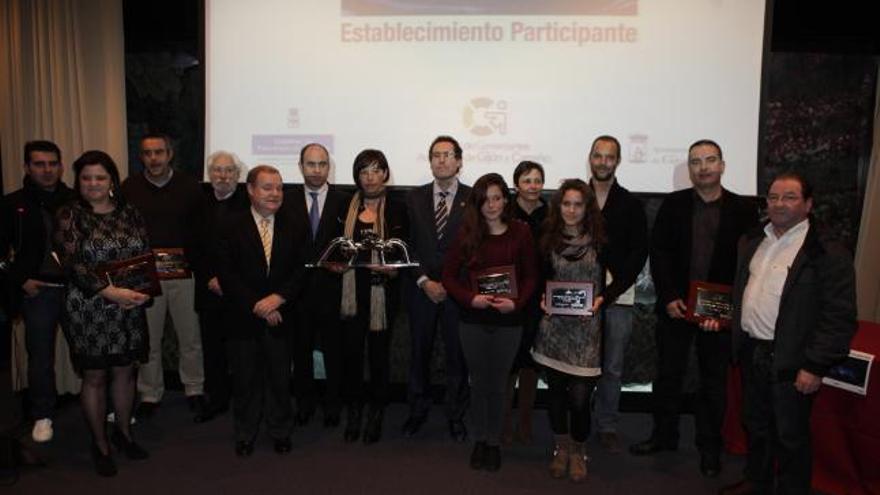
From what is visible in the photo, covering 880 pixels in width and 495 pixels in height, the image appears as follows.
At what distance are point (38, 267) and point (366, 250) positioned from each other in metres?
1.87

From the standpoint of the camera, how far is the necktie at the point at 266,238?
3.33 metres

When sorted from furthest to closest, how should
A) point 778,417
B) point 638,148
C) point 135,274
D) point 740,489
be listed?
point 638,148, point 135,274, point 740,489, point 778,417

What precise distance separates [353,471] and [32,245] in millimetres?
2201

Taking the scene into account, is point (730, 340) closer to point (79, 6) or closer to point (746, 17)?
point (746, 17)

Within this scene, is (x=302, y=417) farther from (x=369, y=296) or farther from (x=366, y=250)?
(x=366, y=250)

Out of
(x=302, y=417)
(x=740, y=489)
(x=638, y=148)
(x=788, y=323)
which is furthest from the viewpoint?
(x=638, y=148)

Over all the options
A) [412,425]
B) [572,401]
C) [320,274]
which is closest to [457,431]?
[412,425]

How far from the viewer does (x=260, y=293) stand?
3.33m

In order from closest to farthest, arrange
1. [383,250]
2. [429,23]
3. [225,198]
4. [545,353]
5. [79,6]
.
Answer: [545,353] < [383,250] < [225,198] < [429,23] < [79,6]

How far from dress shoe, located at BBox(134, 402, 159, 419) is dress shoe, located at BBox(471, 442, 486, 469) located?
222cm

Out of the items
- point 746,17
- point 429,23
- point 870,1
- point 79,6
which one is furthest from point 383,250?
point 870,1

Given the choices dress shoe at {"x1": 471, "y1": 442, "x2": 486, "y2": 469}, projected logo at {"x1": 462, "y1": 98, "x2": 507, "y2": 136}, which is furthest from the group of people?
projected logo at {"x1": 462, "y1": 98, "x2": 507, "y2": 136}

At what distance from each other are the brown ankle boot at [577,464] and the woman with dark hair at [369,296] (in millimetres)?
1170

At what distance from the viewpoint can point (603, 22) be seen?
416 cm
